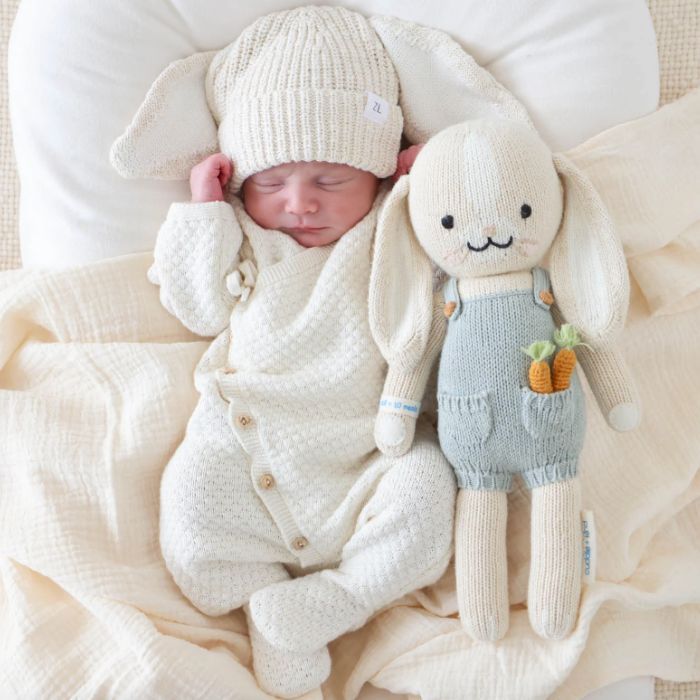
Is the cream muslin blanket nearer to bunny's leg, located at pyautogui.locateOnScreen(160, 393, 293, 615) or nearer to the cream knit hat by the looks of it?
bunny's leg, located at pyautogui.locateOnScreen(160, 393, 293, 615)

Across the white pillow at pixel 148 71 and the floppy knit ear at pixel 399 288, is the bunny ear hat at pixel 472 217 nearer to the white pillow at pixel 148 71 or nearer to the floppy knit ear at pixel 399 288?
the floppy knit ear at pixel 399 288

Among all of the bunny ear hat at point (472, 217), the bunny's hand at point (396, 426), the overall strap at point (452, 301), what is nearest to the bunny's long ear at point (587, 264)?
the bunny ear hat at point (472, 217)

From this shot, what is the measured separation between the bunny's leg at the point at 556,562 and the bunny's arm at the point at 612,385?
3.5 inches

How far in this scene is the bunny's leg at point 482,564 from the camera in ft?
3.48

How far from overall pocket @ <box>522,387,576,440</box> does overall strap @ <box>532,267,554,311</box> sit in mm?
105

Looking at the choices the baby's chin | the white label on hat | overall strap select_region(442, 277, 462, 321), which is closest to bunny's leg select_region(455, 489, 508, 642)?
overall strap select_region(442, 277, 462, 321)

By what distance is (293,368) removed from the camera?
1174 mm

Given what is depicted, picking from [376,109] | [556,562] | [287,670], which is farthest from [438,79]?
[287,670]

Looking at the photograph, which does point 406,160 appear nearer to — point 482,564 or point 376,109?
point 376,109

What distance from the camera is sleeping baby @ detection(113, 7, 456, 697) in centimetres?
108

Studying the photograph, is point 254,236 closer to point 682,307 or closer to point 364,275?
point 364,275

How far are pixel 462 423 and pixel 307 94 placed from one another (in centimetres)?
47

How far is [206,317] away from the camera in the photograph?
120cm

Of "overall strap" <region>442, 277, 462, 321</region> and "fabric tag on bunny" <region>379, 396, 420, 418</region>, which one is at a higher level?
"overall strap" <region>442, 277, 462, 321</region>
